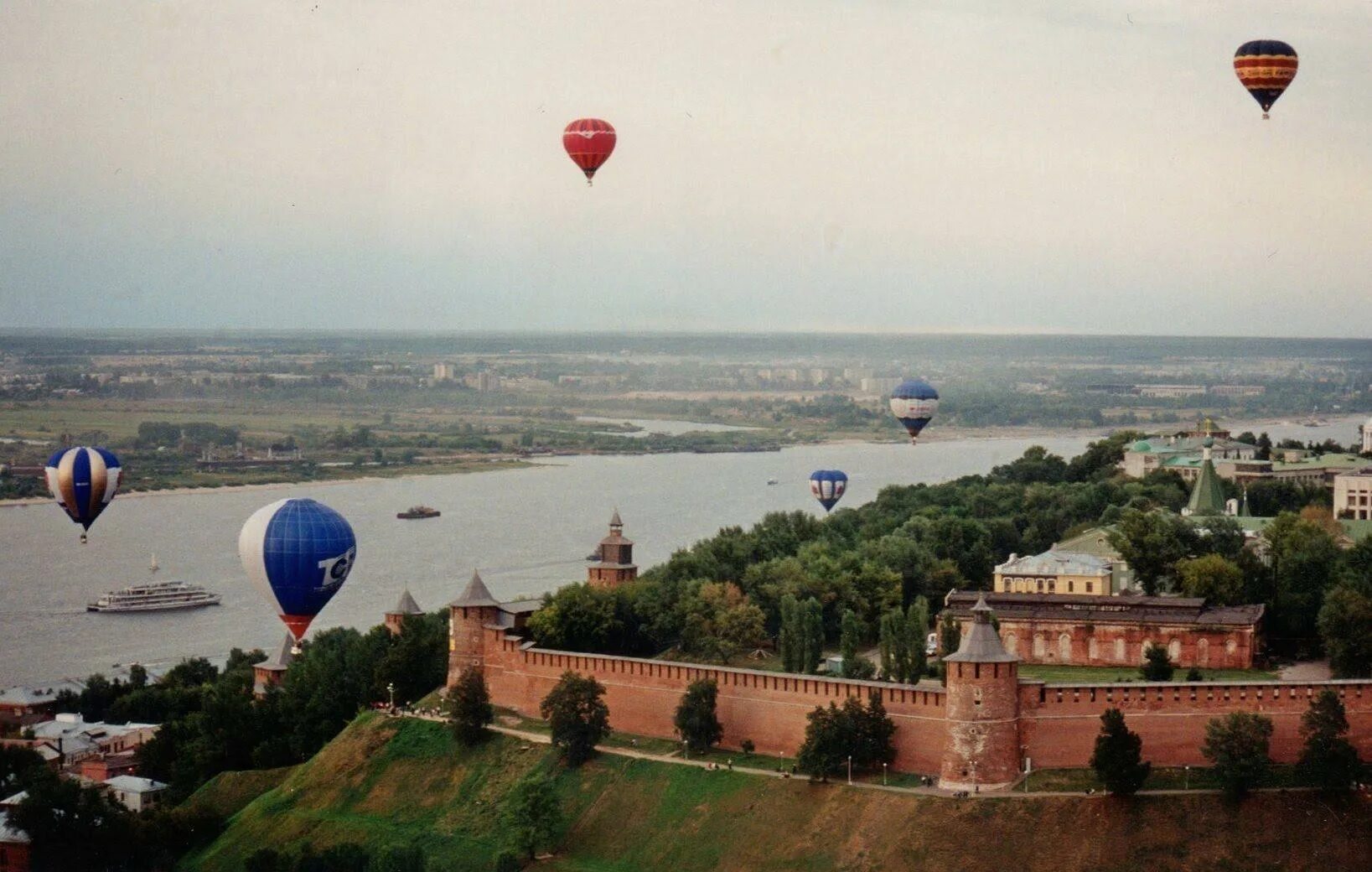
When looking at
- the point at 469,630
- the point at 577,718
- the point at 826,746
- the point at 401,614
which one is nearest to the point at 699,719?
the point at 577,718

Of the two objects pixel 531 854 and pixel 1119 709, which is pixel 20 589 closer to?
pixel 531 854

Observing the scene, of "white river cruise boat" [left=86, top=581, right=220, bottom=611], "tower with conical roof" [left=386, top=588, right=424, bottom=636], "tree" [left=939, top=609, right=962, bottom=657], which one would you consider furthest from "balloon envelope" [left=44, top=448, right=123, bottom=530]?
"tree" [left=939, top=609, right=962, bottom=657]

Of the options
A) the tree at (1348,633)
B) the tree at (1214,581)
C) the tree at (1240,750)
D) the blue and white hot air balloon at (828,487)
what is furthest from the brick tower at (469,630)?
the blue and white hot air balloon at (828,487)

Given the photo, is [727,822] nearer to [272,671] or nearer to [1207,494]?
[272,671]

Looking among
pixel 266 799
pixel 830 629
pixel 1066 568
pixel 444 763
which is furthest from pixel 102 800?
pixel 1066 568

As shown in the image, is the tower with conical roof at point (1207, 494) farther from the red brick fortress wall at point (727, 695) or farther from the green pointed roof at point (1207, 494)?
the red brick fortress wall at point (727, 695)
